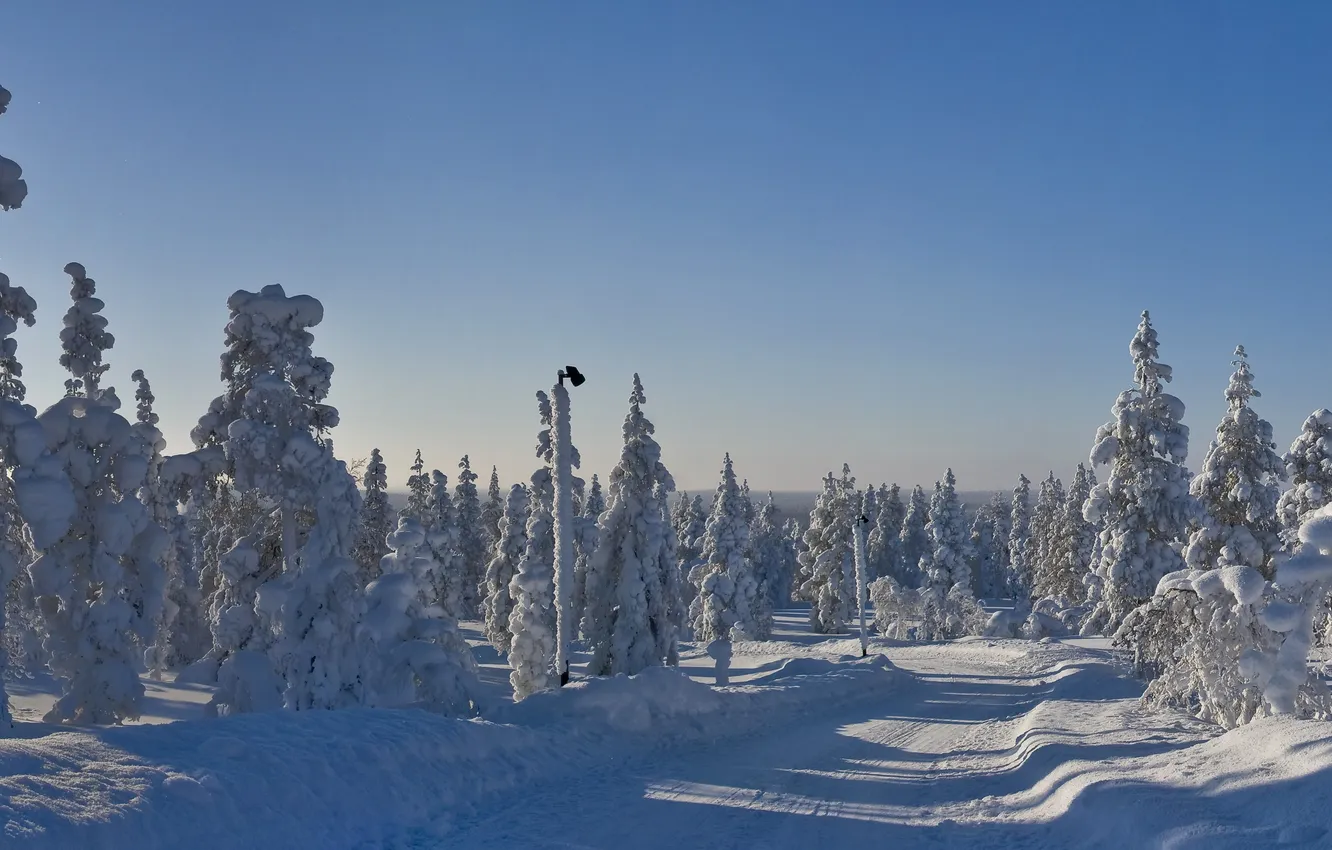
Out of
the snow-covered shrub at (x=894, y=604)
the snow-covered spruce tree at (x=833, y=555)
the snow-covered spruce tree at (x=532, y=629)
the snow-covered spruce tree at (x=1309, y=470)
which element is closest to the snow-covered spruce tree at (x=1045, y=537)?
the snow-covered shrub at (x=894, y=604)

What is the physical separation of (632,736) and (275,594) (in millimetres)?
9213

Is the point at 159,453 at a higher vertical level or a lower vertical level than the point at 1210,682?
higher

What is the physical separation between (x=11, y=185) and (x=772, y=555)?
297ft

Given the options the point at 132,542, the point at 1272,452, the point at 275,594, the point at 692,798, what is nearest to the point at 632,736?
the point at 692,798

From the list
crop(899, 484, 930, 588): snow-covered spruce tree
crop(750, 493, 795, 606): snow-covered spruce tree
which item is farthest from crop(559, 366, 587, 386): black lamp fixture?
crop(899, 484, 930, 588): snow-covered spruce tree

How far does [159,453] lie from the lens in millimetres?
35406

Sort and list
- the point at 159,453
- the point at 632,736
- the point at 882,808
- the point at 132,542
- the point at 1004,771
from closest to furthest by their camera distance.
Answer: the point at 882,808 < the point at 1004,771 < the point at 632,736 < the point at 132,542 < the point at 159,453

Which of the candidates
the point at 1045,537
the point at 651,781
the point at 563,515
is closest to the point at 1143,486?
the point at 563,515

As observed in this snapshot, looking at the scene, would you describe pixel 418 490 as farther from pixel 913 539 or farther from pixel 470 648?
pixel 913 539

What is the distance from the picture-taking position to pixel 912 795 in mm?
13398

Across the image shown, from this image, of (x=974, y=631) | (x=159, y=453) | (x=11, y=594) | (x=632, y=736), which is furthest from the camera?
(x=974, y=631)

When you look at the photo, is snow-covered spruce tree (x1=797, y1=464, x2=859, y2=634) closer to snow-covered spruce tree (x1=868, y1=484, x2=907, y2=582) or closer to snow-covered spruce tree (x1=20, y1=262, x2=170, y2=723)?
snow-covered spruce tree (x1=868, y1=484, x2=907, y2=582)

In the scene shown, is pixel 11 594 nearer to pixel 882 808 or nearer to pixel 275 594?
pixel 275 594

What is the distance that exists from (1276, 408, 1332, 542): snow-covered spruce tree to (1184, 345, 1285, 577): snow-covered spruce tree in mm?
3183
